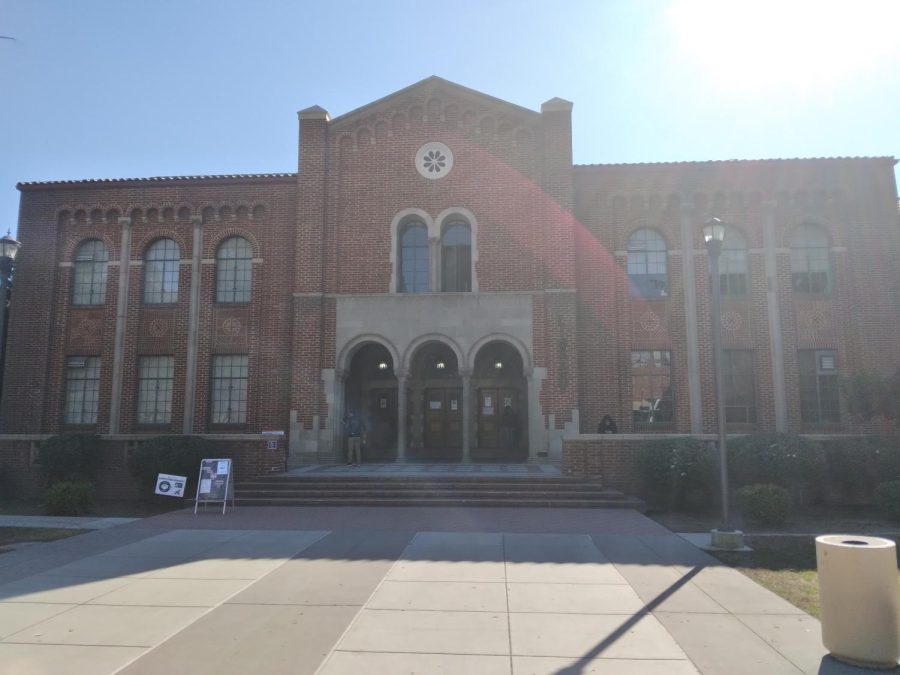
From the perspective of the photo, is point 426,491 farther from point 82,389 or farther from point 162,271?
point 82,389

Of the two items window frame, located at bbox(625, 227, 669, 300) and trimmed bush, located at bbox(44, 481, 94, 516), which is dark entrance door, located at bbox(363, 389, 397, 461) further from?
trimmed bush, located at bbox(44, 481, 94, 516)

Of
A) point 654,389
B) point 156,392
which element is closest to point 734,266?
point 654,389

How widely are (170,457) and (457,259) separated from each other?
9726mm

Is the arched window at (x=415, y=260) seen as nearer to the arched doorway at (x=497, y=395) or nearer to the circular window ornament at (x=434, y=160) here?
the circular window ornament at (x=434, y=160)

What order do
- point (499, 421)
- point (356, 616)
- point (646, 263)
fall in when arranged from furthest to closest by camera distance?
point (499, 421)
point (646, 263)
point (356, 616)

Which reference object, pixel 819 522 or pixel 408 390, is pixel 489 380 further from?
pixel 819 522

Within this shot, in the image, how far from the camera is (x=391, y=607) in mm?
6598

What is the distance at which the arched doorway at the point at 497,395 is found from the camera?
20.5m

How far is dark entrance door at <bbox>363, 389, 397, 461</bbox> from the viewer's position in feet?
69.1

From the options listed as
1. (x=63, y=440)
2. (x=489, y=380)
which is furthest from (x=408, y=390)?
(x=63, y=440)

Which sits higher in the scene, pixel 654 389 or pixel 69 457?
pixel 654 389

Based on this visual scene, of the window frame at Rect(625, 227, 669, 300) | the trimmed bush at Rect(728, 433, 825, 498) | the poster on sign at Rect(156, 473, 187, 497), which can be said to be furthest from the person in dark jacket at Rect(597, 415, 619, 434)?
the poster on sign at Rect(156, 473, 187, 497)

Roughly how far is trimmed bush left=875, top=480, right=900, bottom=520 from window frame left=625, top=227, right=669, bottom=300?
8.89m

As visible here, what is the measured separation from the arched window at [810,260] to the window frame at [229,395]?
16.9 meters
